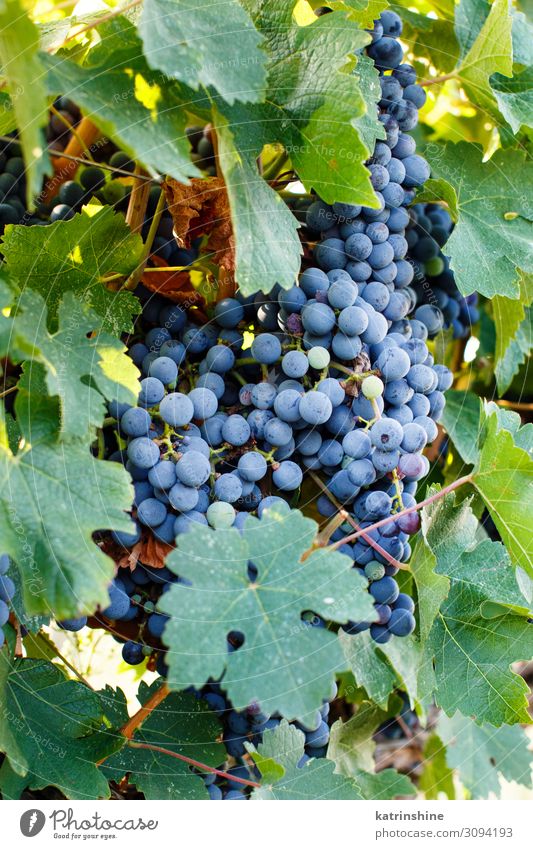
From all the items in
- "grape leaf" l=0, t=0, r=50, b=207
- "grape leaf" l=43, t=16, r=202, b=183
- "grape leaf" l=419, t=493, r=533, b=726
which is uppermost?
"grape leaf" l=0, t=0, r=50, b=207

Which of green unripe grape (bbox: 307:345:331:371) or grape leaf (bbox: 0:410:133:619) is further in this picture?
green unripe grape (bbox: 307:345:331:371)

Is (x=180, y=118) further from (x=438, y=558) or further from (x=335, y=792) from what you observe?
(x=335, y=792)

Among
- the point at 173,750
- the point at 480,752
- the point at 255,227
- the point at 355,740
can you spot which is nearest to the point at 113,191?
the point at 255,227

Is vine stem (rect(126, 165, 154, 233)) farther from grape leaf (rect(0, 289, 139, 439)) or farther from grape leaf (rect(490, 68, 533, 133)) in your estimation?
grape leaf (rect(490, 68, 533, 133))

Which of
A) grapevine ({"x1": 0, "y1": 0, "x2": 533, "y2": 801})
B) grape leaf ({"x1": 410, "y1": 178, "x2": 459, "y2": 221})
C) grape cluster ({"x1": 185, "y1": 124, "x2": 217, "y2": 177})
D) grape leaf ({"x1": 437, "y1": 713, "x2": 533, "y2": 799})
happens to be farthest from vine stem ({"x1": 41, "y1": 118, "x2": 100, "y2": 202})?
grape leaf ({"x1": 437, "y1": 713, "x2": 533, "y2": 799})

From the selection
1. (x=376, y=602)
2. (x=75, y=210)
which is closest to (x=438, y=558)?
(x=376, y=602)

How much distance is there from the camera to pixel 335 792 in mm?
798

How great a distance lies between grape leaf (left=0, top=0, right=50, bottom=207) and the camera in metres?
0.56

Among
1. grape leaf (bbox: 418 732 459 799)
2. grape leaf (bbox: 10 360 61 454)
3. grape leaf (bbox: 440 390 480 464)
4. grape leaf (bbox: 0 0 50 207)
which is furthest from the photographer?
grape leaf (bbox: 418 732 459 799)

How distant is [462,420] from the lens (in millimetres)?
1043

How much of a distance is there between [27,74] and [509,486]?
0.58 meters

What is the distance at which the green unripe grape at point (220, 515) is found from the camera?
692 millimetres

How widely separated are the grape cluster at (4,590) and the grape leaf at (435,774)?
29.7 inches

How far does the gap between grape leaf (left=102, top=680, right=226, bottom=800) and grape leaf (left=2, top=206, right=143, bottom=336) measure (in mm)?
394
